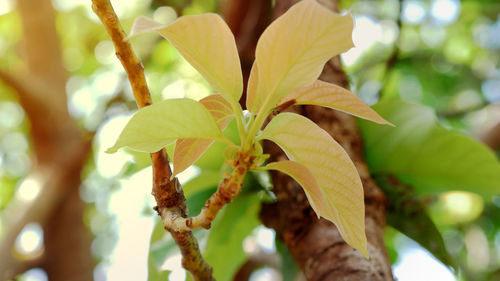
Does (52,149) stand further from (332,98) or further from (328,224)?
(332,98)

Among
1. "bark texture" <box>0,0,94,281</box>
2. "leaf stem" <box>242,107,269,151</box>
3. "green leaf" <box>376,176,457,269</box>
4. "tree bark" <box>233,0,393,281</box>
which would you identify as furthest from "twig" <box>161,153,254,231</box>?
"bark texture" <box>0,0,94,281</box>

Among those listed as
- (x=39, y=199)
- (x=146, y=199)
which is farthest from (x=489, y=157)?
(x=39, y=199)

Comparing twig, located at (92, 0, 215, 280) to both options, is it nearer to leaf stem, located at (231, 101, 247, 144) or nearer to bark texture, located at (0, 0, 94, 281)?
leaf stem, located at (231, 101, 247, 144)

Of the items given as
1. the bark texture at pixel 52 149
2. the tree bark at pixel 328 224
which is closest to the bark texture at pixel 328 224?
the tree bark at pixel 328 224

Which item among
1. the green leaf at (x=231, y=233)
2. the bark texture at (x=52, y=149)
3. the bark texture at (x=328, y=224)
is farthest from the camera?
the bark texture at (x=52, y=149)

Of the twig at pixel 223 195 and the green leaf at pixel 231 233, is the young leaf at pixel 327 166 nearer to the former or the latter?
the twig at pixel 223 195

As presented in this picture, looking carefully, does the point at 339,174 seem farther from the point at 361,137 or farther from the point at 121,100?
the point at 121,100

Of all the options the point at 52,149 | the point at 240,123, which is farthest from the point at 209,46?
the point at 52,149
